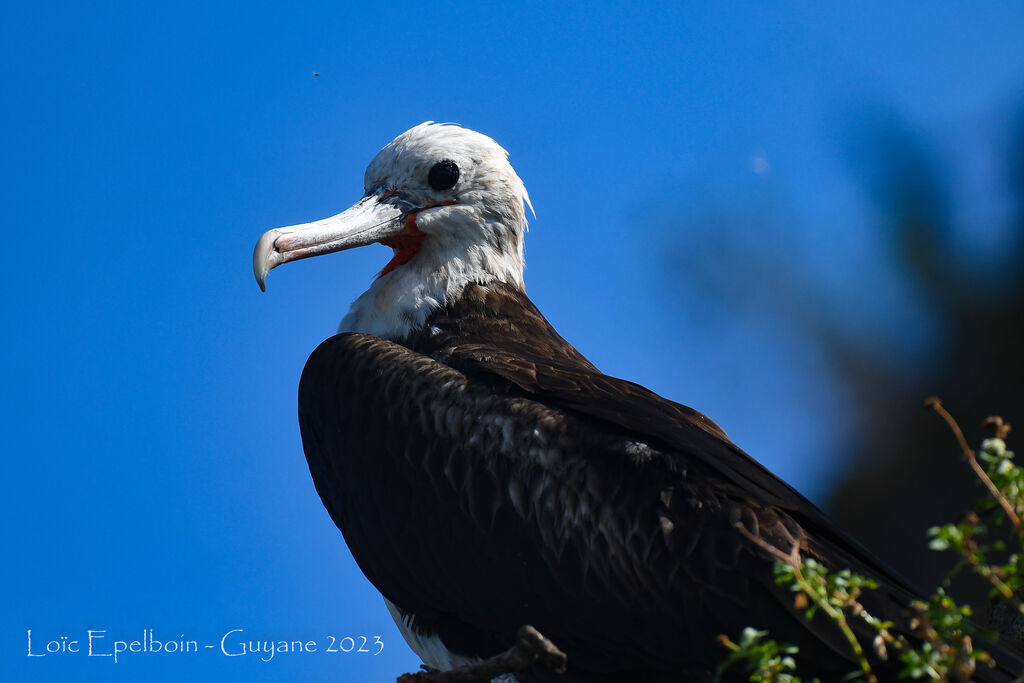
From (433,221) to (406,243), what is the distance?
16cm

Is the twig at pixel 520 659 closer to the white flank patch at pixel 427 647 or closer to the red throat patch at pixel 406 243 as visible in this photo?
the white flank patch at pixel 427 647

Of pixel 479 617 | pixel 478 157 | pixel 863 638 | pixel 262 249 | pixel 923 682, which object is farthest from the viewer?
pixel 478 157

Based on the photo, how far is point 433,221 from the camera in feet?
13.2

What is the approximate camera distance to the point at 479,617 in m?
3.09

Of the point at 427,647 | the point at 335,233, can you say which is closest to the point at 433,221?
the point at 335,233

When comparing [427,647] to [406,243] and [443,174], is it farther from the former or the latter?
[443,174]

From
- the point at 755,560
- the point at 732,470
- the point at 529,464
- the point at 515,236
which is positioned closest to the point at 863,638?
the point at 755,560

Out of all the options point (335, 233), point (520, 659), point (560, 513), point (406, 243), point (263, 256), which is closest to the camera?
point (520, 659)

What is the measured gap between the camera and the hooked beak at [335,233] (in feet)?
12.1

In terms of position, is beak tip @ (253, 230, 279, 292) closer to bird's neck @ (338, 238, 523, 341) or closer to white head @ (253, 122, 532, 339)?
white head @ (253, 122, 532, 339)

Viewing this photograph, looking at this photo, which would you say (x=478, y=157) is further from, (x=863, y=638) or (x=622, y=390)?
(x=863, y=638)

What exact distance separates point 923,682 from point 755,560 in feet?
2.54

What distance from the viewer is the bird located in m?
2.72

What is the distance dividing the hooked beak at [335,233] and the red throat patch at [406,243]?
24 millimetres
